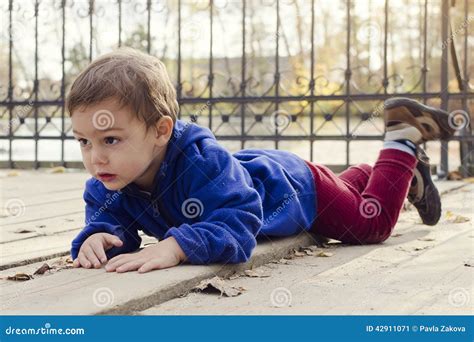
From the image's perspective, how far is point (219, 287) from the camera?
2.14 m

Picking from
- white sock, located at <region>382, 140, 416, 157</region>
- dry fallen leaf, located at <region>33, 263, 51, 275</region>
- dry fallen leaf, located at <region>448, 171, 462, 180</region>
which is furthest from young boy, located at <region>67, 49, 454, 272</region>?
dry fallen leaf, located at <region>448, 171, 462, 180</region>

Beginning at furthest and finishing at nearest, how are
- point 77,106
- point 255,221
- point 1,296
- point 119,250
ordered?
point 119,250 < point 255,221 < point 77,106 < point 1,296

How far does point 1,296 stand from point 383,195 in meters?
1.71

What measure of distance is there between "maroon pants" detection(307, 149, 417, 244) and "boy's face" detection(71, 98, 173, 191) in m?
0.88

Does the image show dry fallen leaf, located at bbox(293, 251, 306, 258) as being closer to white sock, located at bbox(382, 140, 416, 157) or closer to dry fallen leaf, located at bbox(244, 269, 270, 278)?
dry fallen leaf, located at bbox(244, 269, 270, 278)

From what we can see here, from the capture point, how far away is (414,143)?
3.28m

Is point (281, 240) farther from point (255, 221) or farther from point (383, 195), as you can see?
point (383, 195)

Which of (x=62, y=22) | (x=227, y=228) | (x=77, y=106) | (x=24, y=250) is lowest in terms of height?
(x=24, y=250)

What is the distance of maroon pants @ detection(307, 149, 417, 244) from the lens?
304 cm

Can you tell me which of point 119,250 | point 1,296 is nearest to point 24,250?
point 119,250

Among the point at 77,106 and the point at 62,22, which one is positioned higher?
the point at 62,22

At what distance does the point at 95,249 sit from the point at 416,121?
5.10 ft

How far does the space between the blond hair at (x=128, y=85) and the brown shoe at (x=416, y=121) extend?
1.24 meters

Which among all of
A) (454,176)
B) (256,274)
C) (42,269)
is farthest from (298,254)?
(454,176)
